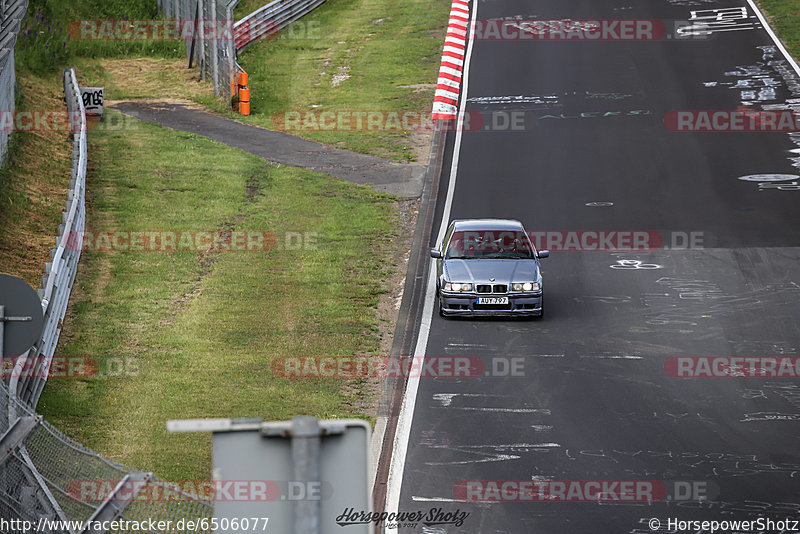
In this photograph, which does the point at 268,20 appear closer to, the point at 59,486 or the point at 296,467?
the point at 59,486

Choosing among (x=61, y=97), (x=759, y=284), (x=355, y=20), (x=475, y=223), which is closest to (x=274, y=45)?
(x=355, y=20)

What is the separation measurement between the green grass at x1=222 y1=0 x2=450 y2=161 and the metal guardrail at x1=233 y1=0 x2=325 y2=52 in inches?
13.1

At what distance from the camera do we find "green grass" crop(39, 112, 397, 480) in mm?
14461

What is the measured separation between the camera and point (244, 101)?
107 ft

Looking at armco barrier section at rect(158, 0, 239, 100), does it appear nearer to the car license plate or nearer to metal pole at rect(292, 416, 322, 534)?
the car license plate

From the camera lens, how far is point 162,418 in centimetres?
1420

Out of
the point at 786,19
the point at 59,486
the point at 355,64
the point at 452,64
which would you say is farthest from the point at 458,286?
the point at 786,19

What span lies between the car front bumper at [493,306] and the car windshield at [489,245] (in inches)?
39.8

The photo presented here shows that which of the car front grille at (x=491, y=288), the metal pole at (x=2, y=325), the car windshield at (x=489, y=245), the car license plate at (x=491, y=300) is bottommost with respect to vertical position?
the car license plate at (x=491, y=300)

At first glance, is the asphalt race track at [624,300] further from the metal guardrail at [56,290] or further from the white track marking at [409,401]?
the metal guardrail at [56,290]

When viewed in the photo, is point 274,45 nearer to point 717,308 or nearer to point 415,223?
point 415,223

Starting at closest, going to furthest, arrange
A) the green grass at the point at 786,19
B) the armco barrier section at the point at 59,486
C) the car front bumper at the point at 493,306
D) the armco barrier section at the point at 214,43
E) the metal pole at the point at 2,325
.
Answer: the armco barrier section at the point at 59,486 → the metal pole at the point at 2,325 → the car front bumper at the point at 493,306 → the armco barrier section at the point at 214,43 → the green grass at the point at 786,19

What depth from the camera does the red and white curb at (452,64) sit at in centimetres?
3244

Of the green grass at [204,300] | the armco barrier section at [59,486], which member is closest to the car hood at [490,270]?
the green grass at [204,300]
